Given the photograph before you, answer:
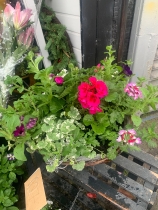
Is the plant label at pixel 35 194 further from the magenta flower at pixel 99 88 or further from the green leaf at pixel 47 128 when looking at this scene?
the magenta flower at pixel 99 88

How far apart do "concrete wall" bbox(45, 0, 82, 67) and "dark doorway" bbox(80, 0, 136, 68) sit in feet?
0.15

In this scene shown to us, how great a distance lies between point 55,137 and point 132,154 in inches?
15.2

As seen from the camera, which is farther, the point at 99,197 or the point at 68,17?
the point at 68,17

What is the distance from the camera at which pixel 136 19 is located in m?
1.56

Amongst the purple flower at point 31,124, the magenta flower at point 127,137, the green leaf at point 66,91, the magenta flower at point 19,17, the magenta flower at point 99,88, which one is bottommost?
the magenta flower at point 127,137

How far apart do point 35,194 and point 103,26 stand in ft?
3.84

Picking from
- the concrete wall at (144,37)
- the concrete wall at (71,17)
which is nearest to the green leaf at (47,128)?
the concrete wall at (71,17)

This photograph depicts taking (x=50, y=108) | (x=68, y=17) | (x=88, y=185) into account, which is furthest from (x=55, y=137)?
(x=68, y=17)

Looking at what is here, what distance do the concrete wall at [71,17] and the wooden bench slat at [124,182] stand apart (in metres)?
0.94

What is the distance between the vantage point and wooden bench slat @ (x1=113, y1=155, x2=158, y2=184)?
925mm

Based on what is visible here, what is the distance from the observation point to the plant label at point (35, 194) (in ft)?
2.52

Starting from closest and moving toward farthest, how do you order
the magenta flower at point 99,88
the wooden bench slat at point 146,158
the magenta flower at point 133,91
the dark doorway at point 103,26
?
the magenta flower at point 99,88
the magenta flower at point 133,91
the wooden bench slat at point 146,158
the dark doorway at point 103,26

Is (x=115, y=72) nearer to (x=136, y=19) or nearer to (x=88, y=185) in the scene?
(x=88, y=185)

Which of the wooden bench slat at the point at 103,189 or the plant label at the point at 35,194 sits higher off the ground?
the plant label at the point at 35,194
